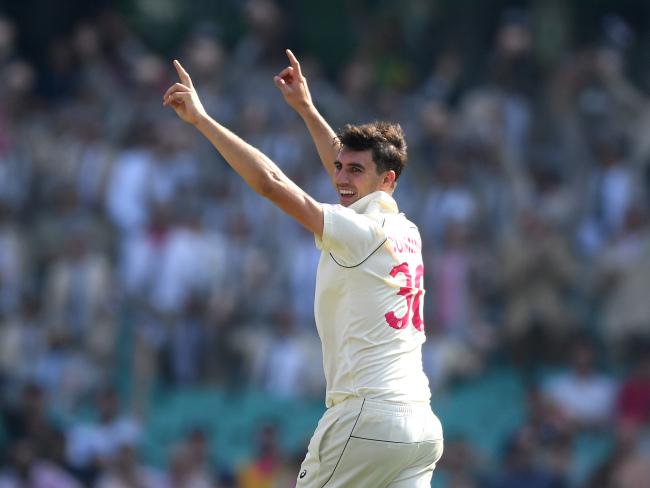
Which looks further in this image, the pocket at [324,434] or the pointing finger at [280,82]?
the pointing finger at [280,82]

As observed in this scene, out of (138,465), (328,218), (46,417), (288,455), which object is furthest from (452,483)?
(328,218)

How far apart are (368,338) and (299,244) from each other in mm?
7874

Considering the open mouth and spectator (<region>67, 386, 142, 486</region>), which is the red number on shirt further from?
spectator (<region>67, 386, 142, 486</region>)

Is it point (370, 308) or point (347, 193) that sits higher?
point (347, 193)

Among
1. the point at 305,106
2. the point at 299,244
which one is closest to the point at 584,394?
the point at 299,244

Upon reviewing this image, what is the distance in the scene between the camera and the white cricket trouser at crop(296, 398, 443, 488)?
6.05m

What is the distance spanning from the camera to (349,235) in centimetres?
593

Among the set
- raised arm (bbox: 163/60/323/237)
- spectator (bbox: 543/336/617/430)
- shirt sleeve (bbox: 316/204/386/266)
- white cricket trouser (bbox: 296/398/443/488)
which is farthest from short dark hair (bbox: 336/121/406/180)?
spectator (bbox: 543/336/617/430)

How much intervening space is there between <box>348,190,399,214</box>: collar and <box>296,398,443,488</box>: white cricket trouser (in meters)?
0.84

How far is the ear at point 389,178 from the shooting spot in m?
6.38

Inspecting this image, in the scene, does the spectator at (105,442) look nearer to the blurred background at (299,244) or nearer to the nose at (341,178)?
the blurred background at (299,244)

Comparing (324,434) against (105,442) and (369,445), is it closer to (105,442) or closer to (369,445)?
(369,445)

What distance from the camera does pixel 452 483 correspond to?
12.4 metres

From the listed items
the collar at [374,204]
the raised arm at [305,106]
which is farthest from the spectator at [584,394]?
the collar at [374,204]
